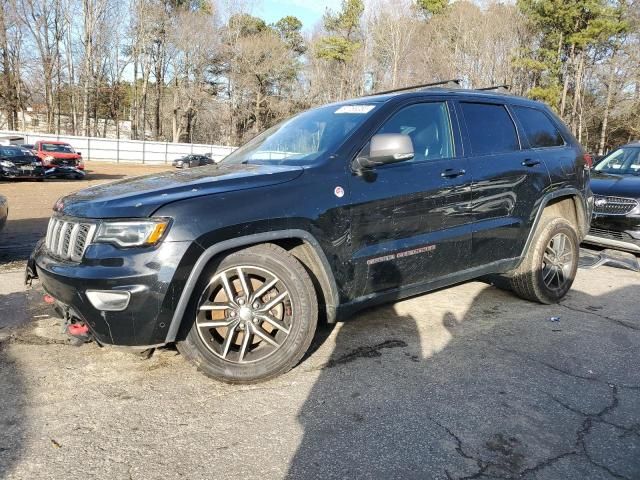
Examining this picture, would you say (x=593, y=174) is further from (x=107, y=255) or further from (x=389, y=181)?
(x=107, y=255)

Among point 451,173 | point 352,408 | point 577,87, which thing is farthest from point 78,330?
point 577,87

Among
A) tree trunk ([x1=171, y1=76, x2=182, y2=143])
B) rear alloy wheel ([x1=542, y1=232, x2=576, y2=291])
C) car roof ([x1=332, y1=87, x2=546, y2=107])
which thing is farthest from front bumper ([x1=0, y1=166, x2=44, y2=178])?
tree trunk ([x1=171, y1=76, x2=182, y2=143])

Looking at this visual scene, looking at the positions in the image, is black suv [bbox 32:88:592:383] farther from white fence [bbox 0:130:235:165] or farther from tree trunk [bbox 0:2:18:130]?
tree trunk [bbox 0:2:18:130]

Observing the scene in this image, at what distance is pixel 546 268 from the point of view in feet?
15.8

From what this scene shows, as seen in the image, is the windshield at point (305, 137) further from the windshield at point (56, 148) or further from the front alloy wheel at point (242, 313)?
the windshield at point (56, 148)

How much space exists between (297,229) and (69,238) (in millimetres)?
1324

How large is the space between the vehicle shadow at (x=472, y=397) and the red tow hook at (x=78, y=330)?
134 centimetres

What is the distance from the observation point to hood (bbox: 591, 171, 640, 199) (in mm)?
6867

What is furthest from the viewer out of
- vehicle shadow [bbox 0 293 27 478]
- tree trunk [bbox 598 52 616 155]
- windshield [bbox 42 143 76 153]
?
tree trunk [bbox 598 52 616 155]

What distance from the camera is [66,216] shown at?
119 inches

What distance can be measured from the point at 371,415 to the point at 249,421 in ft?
2.19

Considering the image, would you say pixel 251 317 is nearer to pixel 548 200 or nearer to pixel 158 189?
pixel 158 189

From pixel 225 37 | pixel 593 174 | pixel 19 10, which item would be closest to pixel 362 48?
pixel 225 37

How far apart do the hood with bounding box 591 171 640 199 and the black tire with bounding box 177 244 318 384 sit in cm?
568
